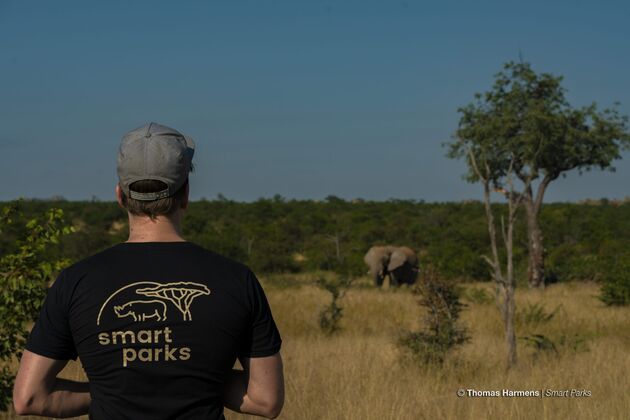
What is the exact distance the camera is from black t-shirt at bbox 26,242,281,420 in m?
2.35

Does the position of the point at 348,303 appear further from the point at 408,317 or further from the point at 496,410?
the point at 496,410

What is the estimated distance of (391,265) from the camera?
29109mm

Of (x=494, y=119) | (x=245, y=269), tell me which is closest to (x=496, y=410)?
(x=245, y=269)

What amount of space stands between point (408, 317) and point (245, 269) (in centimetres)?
1198

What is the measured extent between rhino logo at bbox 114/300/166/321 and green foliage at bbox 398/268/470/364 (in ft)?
23.9

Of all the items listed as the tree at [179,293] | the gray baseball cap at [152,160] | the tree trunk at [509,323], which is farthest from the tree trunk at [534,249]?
the tree at [179,293]

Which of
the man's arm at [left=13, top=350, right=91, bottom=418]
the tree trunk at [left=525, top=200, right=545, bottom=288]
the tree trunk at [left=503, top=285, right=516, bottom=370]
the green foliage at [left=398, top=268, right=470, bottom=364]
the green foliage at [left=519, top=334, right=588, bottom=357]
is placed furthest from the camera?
the tree trunk at [left=525, top=200, right=545, bottom=288]

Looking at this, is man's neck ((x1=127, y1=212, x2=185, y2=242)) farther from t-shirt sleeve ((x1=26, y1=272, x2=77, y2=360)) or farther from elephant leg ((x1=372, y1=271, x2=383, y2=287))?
elephant leg ((x1=372, y1=271, x2=383, y2=287))

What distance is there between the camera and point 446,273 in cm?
2541

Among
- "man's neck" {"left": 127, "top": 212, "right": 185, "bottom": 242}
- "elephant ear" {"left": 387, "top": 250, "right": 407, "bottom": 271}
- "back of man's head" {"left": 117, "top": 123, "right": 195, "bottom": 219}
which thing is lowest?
"elephant ear" {"left": 387, "top": 250, "right": 407, "bottom": 271}

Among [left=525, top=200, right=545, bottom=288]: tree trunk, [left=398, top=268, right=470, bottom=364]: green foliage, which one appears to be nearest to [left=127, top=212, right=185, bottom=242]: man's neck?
[left=398, top=268, right=470, bottom=364]: green foliage

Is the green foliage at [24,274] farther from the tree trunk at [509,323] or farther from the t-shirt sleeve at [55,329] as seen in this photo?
the tree trunk at [509,323]

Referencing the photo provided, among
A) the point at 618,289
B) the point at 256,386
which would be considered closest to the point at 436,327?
the point at 256,386

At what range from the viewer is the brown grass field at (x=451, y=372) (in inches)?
269
